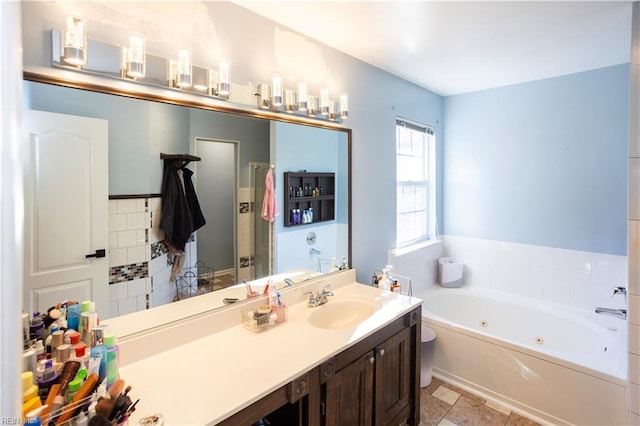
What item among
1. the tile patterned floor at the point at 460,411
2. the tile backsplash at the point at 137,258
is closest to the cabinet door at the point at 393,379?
Answer: the tile patterned floor at the point at 460,411

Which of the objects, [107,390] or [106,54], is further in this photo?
[106,54]

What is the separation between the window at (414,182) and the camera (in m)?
3.06

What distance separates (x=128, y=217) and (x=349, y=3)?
150 centimetres

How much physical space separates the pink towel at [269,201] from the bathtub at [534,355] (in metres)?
1.61

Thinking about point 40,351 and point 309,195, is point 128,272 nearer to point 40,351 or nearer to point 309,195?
point 40,351

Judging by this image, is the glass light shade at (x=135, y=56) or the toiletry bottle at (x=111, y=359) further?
the glass light shade at (x=135, y=56)

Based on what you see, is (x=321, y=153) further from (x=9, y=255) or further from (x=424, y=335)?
(x=9, y=255)

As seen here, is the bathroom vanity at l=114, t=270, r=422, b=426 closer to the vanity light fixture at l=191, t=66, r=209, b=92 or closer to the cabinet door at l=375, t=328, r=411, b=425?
the cabinet door at l=375, t=328, r=411, b=425

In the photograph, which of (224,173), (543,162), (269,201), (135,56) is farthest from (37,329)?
(543,162)

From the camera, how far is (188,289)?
5.10 feet

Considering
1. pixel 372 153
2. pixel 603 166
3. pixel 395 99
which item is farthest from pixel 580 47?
pixel 372 153

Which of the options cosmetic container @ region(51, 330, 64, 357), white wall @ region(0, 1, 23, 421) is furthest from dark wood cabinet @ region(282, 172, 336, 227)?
white wall @ region(0, 1, 23, 421)

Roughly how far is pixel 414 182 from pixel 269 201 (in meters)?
1.87

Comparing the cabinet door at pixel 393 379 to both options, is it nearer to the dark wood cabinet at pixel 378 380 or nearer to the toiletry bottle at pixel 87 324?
the dark wood cabinet at pixel 378 380
